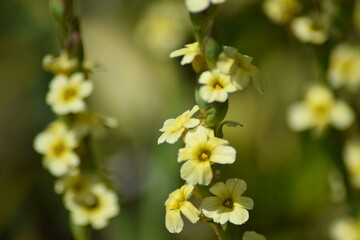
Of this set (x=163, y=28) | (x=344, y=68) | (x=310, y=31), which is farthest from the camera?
(x=163, y=28)

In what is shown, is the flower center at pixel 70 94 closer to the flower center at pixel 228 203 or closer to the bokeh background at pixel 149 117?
the flower center at pixel 228 203

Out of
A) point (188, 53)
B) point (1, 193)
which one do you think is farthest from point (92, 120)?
point (1, 193)

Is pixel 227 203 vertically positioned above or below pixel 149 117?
above

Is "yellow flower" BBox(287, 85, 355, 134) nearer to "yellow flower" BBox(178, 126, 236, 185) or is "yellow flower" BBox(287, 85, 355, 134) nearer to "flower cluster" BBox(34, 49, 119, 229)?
"flower cluster" BBox(34, 49, 119, 229)

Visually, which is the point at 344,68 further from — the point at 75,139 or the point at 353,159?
the point at 75,139

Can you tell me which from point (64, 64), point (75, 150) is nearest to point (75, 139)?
point (75, 150)

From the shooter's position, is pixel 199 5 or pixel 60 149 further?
pixel 60 149

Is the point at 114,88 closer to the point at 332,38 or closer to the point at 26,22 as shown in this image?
the point at 26,22

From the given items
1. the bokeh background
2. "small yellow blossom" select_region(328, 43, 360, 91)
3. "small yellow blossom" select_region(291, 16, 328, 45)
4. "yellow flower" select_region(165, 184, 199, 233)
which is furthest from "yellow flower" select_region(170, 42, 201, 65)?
the bokeh background
